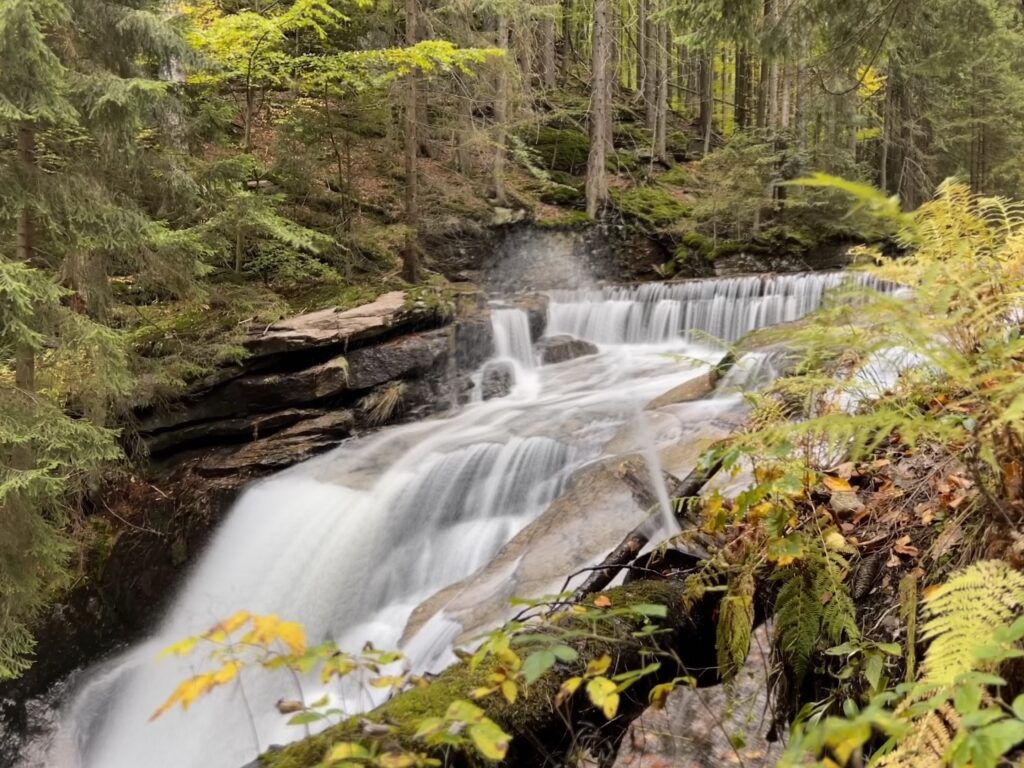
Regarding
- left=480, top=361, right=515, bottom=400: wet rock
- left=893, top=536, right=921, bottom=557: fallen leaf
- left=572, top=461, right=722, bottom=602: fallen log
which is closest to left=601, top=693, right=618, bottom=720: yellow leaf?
left=572, top=461, right=722, bottom=602: fallen log

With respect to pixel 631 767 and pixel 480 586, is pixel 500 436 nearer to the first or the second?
pixel 480 586

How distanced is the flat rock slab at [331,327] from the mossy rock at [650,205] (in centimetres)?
929

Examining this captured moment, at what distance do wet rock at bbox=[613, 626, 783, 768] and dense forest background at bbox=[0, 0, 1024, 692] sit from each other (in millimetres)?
5345

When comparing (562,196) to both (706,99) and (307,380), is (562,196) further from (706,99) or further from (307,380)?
(307,380)

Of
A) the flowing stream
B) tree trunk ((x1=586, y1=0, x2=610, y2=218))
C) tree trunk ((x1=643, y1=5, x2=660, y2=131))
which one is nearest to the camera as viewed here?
the flowing stream

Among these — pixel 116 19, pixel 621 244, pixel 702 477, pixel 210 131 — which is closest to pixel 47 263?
pixel 116 19

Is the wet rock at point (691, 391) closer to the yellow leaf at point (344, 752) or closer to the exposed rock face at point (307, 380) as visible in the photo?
the exposed rock face at point (307, 380)

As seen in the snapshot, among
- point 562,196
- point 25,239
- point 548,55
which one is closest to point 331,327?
point 25,239

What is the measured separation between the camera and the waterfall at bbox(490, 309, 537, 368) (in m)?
12.0

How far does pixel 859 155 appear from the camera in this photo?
23156 mm

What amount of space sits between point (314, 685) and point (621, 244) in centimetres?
1391

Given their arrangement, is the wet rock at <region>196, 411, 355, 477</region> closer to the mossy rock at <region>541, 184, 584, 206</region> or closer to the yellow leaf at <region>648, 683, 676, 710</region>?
the yellow leaf at <region>648, 683, 676, 710</region>

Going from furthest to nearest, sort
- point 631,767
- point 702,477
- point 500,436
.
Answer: point 500,436 → point 702,477 → point 631,767

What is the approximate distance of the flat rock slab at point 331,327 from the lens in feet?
30.5
